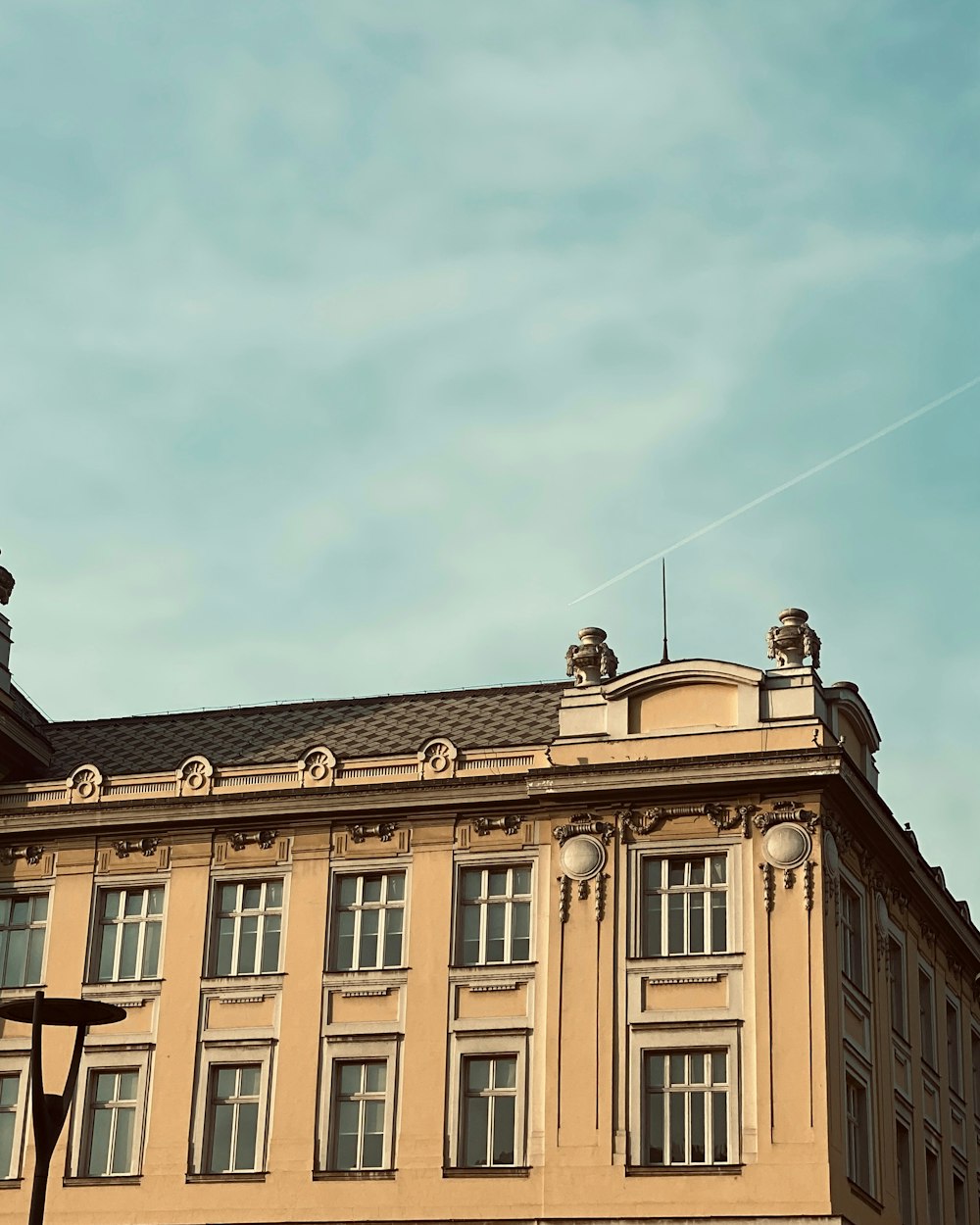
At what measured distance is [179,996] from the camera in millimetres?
41188

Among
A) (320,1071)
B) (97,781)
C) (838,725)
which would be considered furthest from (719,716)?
(97,781)

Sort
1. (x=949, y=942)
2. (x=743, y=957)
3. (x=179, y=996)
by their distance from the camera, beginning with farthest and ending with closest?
(x=949, y=942) < (x=179, y=996) < (x=743, y=957)

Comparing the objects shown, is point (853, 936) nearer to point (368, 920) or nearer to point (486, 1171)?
point (486, 1171)

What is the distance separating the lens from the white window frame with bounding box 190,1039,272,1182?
130ft

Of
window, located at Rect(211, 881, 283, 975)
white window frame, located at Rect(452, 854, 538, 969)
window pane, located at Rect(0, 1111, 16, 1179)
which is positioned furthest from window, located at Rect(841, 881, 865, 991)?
window pane, located at Rect(0, 1111, 16, 1179)

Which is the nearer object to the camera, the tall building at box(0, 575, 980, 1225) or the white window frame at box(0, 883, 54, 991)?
the tall building at box(0, 575, 980, 1225)

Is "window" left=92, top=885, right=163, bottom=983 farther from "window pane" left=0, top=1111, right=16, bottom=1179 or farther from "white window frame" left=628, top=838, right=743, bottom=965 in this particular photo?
"white window frame" left=628, top=838, right=743, bottom=965

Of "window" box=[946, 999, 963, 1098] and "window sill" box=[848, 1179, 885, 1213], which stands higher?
"window" box=[946, 999, 963, 1098]

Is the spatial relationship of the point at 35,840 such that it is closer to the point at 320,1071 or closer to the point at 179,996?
the point at 179,996

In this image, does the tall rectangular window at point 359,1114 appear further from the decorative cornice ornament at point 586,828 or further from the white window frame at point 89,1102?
the decorative cornice ornament at point 586,828

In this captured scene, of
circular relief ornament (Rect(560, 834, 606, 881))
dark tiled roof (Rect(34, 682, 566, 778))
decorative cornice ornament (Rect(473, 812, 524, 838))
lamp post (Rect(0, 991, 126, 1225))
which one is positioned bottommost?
lamp post (Rect(0, 991, 126, 1225))

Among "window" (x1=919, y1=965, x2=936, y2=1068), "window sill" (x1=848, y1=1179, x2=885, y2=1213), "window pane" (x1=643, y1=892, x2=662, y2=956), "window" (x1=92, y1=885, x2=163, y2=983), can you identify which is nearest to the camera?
"window sill" (x1=848, y1=1179, x2=885, y2=1213)

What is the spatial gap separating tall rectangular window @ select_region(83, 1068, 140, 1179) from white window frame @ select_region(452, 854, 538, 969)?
23.7 feet

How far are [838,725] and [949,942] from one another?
8369 millimetres
